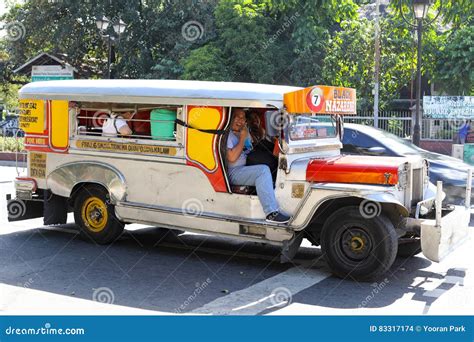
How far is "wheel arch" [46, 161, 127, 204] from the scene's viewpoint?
8.24m

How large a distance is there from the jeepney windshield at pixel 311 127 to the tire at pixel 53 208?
3.80 meters

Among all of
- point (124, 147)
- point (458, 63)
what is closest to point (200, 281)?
point (124, 147)

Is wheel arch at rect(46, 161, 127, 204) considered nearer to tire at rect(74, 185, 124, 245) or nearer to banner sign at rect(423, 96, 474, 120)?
tire at rect(74, 185, 124, 245)

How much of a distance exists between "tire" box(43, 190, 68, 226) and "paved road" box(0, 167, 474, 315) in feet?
0.86

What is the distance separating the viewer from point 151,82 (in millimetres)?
8062

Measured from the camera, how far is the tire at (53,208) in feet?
29.7

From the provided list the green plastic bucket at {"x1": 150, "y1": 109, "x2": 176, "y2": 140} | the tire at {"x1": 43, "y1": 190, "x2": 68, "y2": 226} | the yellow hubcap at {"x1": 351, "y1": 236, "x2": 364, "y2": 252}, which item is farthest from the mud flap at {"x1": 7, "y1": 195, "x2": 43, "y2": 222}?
the yellow hubcap at {"x1": 351, "y1": 236, "x2": 364, "y2": 252}

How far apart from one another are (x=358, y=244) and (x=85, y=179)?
3.89 meters

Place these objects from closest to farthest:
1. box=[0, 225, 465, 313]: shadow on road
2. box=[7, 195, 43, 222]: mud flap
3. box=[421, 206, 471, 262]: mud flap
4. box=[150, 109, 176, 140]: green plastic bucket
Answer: box=[0, 225, 465, 313]: shadow on road → box=[421, 206, 471, 262]: mud flap → box=[150, 109, 176, 140]: green plastic bucket → box=[7, 195, 43, 222]: mud flap

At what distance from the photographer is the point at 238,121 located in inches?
295

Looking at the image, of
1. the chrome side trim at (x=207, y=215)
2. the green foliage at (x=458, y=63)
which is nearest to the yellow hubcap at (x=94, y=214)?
the chrome side trim at (x=207, y=215)

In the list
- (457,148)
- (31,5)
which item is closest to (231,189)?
(457,148)

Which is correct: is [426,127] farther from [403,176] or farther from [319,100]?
[403,176]

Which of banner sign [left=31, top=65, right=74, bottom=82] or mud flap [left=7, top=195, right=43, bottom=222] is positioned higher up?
banner sign [left=31, top=65, right=74, bottom=82]
